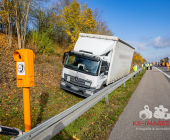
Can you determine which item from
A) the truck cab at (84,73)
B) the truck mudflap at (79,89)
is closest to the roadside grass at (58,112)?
the truck mudflap at (79,89)

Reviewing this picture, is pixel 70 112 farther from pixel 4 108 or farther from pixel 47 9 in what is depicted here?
pixel 47 9

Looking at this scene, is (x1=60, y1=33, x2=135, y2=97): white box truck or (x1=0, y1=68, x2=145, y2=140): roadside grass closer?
(x1=0, y1=68, x2=145, y2=140): roadside grass

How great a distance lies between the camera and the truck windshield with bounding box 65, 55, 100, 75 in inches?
252

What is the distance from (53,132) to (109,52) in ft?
19.9

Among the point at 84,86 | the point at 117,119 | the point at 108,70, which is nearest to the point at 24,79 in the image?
the point at 117,119

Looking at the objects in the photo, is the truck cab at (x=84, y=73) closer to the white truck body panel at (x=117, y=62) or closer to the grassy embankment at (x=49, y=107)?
the grassy embankment at (x=49, y=107)

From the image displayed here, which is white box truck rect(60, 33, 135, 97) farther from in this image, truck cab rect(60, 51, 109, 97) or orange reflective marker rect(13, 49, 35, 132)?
orange reflective marker rect(13, 49, 35, 132)

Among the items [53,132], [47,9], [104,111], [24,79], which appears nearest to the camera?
[53,132]

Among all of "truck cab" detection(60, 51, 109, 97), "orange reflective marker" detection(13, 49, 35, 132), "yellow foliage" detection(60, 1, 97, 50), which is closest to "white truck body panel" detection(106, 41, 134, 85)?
"truck cab" detection(60, 51, 109, 97)

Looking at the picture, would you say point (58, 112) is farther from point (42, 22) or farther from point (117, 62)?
point (42, 22)

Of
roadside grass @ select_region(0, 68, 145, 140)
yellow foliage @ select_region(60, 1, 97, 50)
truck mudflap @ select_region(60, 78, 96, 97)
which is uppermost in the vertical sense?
yellow foliage @ select_region(60, 1, 97, 50)

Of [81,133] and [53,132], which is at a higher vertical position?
[53,132]

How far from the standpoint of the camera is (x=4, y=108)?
4566 mm

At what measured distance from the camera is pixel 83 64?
21.6ft
